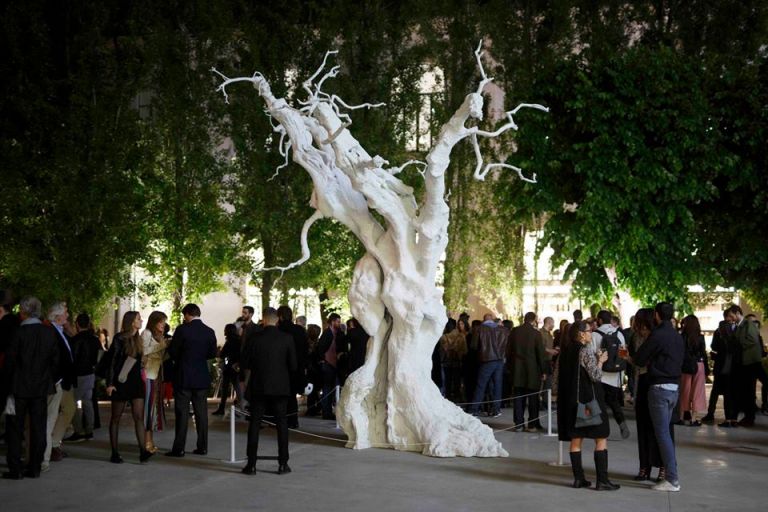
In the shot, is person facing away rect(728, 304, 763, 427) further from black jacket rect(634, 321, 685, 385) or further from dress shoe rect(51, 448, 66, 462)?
dress shoe rect(51, 448, 66, 462)

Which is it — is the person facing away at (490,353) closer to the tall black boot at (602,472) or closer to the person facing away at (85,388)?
the person facing away at (85,388)

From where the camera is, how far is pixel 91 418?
16.1m

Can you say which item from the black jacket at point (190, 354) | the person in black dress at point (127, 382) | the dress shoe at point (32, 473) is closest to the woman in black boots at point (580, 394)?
the black jacket at point (190, 354)

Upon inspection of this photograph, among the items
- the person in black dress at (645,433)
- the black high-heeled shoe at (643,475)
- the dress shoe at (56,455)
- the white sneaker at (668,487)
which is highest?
the person in black dress at (645,433)

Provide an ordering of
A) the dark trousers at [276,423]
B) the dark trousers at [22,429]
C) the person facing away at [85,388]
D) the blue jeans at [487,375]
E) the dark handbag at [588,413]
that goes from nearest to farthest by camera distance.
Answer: the dark handbag at [588,413], the dark trousers at [22,429], the dark trousers at [276,423], the person facing away at [85,388], the blue jeans at [487,375]

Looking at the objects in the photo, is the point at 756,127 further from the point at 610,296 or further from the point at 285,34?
the point at 285,34

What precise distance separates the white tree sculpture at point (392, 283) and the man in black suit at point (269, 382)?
6.69 ft

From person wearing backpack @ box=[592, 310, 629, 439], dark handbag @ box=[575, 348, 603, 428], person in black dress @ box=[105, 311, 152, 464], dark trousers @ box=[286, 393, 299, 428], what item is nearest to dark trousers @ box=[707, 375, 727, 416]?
person wearing backpack @ box=[592, 310, 629, 439]

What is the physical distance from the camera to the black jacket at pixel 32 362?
39.8 feet

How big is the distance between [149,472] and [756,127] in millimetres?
14743

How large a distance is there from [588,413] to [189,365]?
16.9 ft

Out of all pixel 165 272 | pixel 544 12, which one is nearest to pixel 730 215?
pixel 544 12

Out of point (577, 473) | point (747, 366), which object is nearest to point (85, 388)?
point (577, 473)

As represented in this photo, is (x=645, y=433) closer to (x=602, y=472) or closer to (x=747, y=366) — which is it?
(x=602, y=472)
